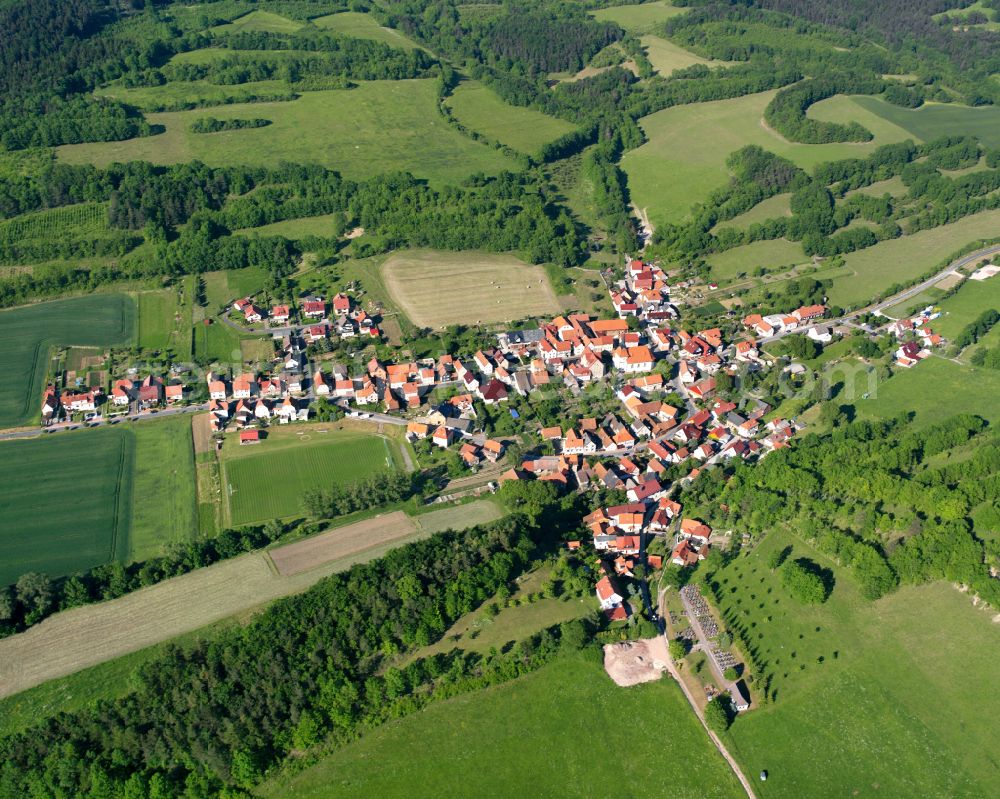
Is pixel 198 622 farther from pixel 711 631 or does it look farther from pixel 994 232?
pixel 994 232

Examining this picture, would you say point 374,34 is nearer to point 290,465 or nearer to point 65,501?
point 290,465

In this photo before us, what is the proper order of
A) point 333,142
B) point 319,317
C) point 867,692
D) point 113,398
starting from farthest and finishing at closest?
point 333,142 → point 319,317 → point 113,398 → point 867,692

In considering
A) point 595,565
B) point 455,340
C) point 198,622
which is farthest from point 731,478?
point 198,622

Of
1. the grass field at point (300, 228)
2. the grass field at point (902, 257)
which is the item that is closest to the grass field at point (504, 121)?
the grass field at point (300, 228)

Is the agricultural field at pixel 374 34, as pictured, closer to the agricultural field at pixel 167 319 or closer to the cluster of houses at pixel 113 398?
the agricultural field at pixel 167 319

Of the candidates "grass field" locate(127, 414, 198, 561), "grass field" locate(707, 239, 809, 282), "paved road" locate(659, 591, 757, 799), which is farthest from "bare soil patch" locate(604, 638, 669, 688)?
"grass field" locate(707, 239, 809, 282)

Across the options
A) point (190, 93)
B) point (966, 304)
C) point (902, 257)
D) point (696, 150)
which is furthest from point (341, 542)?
point (190, 93)
